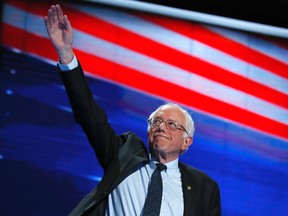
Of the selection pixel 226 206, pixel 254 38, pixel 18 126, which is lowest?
pixel 226 206

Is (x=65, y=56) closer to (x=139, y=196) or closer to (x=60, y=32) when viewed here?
(x=60, y=32)

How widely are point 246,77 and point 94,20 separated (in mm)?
1195

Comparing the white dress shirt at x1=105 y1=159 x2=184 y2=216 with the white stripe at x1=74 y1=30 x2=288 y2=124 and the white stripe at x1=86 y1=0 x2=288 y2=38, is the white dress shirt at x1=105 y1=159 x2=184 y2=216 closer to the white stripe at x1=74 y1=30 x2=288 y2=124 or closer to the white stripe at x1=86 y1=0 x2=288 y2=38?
the white stripe at x1=74 y1=30 x2=288 y2=124

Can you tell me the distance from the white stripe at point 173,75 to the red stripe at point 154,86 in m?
0.03

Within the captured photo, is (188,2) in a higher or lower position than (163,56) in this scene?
higher

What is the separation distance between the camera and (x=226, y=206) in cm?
326

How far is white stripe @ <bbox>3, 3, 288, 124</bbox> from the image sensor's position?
10.5ft

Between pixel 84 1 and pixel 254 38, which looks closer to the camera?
pixel 84 1

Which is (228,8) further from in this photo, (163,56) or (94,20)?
(94,20)

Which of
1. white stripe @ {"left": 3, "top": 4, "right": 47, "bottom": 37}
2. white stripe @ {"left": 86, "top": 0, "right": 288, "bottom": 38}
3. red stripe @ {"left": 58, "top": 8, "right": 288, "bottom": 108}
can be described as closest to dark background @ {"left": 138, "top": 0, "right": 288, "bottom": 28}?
white stripe @ {"left": 86, "top": 0, "right": 288, "bottom": 38}

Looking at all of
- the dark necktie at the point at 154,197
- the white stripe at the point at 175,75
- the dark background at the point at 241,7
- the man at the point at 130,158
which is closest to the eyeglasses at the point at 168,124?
the man at the point at 130,158

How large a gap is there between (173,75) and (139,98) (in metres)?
0.31

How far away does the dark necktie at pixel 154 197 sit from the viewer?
1.96 meters

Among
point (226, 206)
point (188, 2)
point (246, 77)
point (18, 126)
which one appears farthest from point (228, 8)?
point (18, 126)
